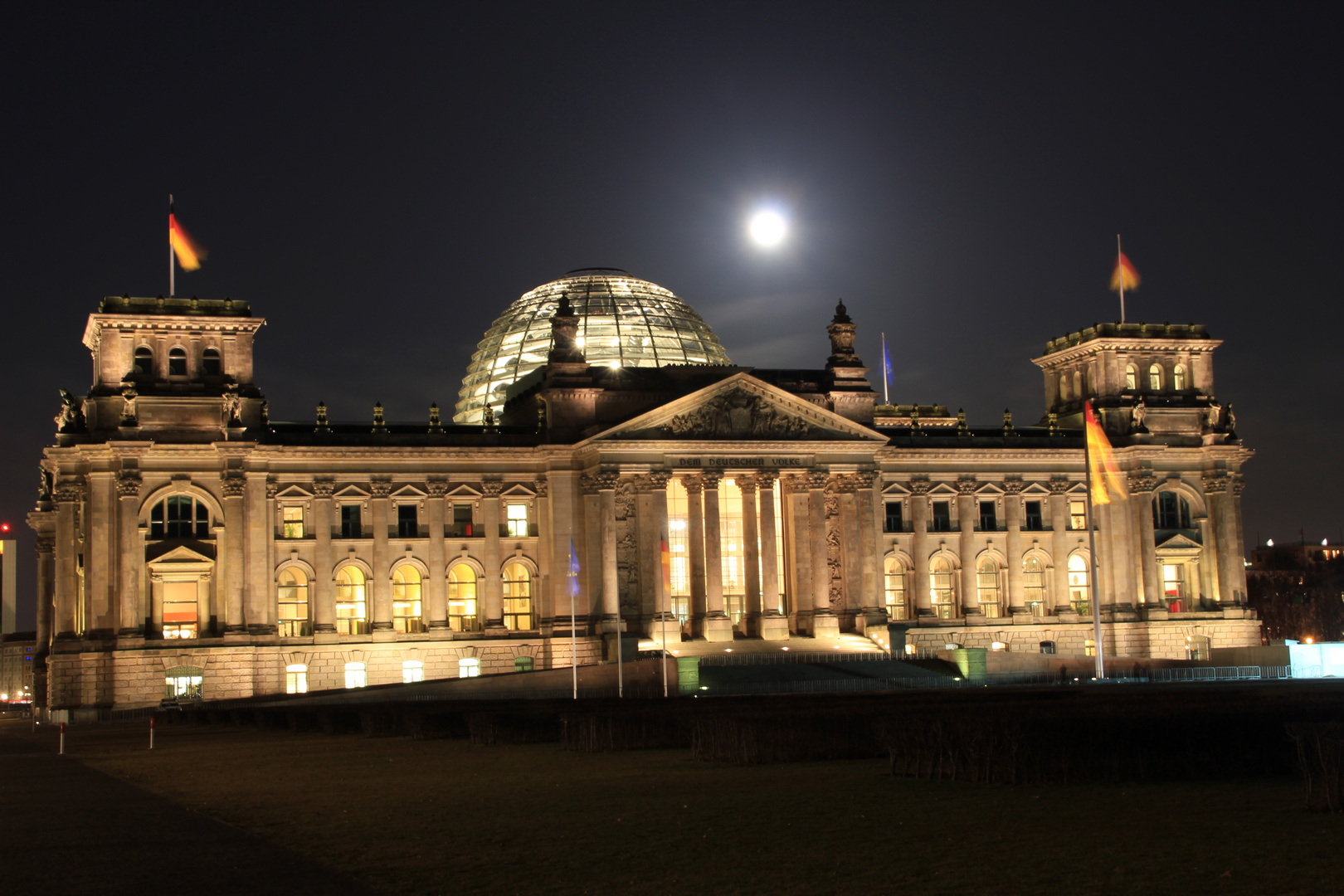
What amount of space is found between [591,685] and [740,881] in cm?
5829

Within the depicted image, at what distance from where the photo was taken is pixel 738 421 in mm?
92438

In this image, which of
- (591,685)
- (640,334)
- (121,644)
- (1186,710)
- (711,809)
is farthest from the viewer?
(640,334)

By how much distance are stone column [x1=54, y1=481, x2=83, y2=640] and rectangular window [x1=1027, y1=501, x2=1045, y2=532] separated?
61538mm

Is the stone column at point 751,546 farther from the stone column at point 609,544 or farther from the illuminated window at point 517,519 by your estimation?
the illuminated window at point 517,519

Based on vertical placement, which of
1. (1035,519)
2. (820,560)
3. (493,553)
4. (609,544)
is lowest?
(820,560)

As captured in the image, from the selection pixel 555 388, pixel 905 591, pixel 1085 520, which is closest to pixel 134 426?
pixel 555 388

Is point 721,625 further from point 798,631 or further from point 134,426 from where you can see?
point 134,426

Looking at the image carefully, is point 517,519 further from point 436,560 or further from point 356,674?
point 356,674

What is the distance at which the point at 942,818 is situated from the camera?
25.5 m

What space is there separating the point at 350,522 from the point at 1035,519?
46583mm

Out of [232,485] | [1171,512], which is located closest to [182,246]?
[232,485]

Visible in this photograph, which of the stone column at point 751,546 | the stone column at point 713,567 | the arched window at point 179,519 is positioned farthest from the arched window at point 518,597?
the arched window at point 179,519

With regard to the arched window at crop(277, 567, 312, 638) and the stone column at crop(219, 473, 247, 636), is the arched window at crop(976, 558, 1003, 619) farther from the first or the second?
the stone column at crop(219, 473, 247, 636)

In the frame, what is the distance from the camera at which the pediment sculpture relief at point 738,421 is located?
91500mm
